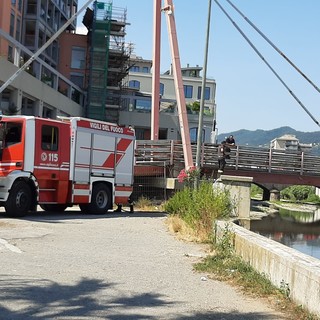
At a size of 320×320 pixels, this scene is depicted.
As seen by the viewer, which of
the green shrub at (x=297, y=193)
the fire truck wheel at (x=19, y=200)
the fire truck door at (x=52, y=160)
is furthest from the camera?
the green shrub at (x=297, y=193)

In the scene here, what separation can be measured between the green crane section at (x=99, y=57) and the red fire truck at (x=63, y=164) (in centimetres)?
3888

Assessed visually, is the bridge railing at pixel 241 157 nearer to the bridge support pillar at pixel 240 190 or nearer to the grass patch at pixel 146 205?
the grass patch at pixel 146 205

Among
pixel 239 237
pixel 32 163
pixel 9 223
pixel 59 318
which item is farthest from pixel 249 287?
pixel 32 163

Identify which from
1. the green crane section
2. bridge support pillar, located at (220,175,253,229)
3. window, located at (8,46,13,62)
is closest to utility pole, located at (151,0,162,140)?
window, located at (8,46,13,62)

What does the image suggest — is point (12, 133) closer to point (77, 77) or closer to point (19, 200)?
point (19, 200)

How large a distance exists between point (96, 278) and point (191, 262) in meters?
2.23

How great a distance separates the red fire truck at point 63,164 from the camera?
1562cm

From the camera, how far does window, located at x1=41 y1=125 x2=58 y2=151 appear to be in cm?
1630

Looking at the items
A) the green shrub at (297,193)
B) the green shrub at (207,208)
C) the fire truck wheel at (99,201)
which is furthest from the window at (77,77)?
the green shrub at (207,208)

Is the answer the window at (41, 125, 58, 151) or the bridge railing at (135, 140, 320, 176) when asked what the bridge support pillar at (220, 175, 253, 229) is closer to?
the window at (41, 125, 58, 151)

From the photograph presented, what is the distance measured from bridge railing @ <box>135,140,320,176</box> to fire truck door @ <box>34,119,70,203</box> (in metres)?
11.8

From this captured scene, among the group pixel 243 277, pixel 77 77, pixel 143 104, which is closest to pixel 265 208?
pixel 143 104

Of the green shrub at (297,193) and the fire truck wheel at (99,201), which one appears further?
the green shrub at (297,193)

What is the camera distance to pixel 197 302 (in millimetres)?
6566
